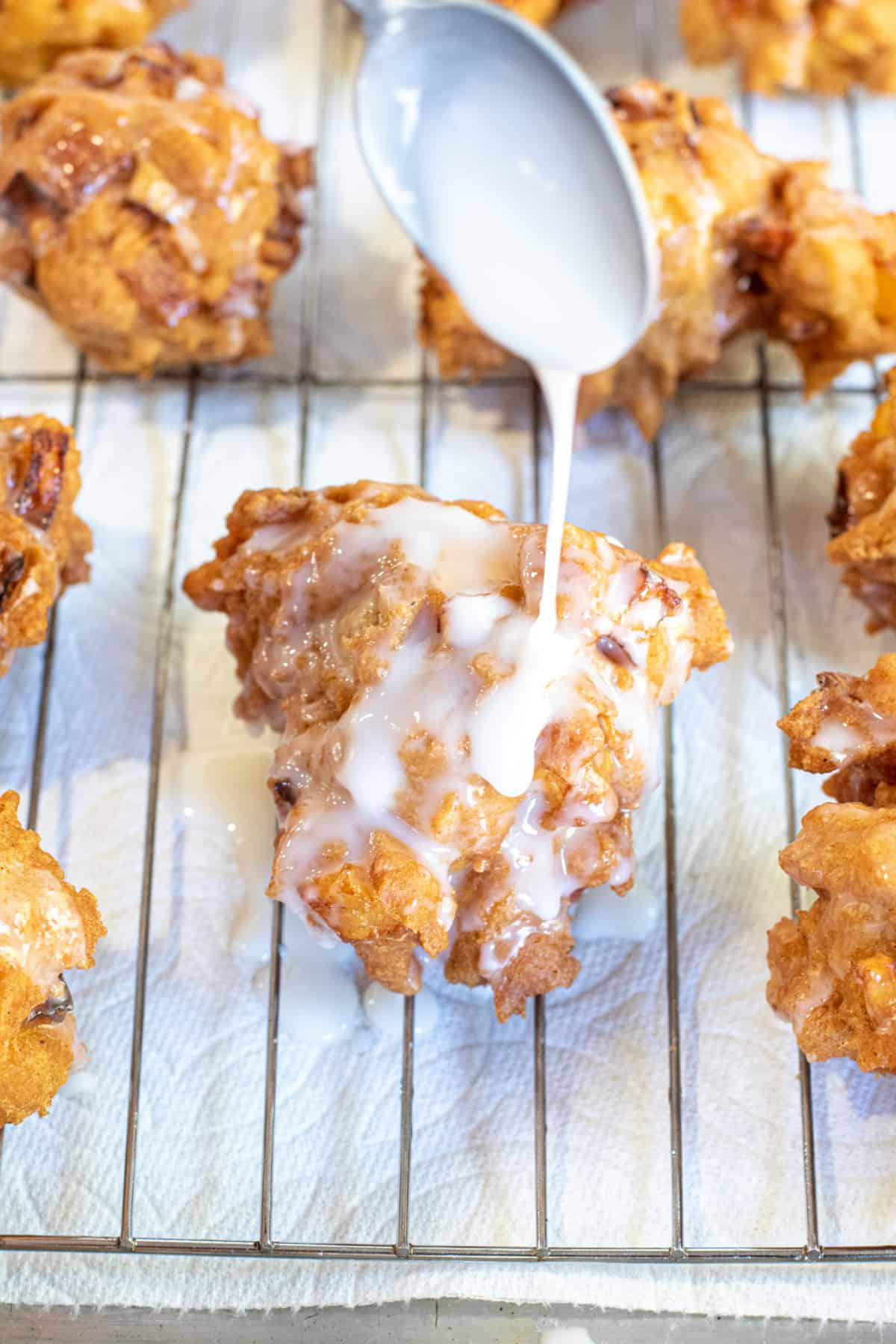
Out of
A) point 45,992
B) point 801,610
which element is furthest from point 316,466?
point 45,992

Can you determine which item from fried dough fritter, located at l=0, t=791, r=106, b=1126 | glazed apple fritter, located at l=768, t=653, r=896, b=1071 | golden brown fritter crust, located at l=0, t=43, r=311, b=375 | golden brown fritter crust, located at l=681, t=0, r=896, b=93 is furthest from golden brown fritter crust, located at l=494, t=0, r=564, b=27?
fried dough fritter, located at l=0, t=791, r=106, b=1126

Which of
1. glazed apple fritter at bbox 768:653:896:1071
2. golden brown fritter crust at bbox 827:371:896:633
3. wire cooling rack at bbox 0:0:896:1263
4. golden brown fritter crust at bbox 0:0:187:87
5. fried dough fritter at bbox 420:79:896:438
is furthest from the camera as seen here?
golden brown fritter crust at bbox 0:0:187:87

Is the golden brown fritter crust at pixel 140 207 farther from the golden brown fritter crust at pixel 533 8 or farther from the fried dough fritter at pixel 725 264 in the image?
the golden brown fritter crust at pixel 533 8

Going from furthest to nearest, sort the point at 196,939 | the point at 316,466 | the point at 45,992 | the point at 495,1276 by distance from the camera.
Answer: the point at 316,466, the point at 196,939, the point at 495,1276, the point at 45,992

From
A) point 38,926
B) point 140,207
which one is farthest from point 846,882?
point 140,207

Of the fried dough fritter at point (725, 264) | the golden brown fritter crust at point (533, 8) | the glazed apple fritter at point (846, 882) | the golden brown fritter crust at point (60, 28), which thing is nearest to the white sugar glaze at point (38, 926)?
the glazed apple fritter at point (846, 882)

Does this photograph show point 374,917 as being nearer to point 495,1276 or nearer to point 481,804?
point 481,804

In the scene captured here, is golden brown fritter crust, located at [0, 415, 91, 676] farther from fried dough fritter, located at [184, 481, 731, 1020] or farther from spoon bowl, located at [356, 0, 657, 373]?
spoon bowl, located at [356, 0, 657, 373]
